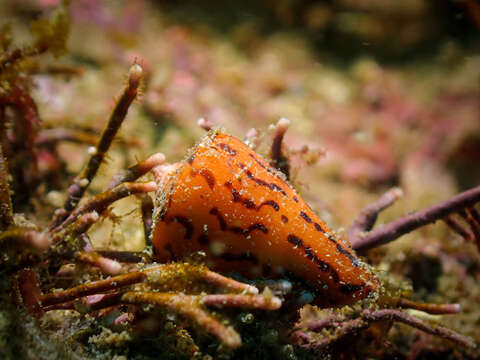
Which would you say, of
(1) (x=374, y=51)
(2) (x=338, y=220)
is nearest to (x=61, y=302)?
(2) (x=338, y=220)

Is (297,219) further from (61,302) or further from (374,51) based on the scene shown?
(374,51)

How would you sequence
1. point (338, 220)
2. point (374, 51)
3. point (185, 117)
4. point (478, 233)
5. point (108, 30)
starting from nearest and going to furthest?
point (478, 233), point (338, 220), point (185, 117), point (108, 30), point (374, 51)

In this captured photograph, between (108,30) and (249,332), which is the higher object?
(108,30)

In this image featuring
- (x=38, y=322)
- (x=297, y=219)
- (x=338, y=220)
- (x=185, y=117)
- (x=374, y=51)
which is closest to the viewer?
(x=38, y=322)

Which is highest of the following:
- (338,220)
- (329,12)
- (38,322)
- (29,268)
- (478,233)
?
(329,12)
